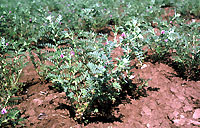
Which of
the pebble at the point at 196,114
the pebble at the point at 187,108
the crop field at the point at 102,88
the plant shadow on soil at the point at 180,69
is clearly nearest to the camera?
the crop field at the point at 102,88

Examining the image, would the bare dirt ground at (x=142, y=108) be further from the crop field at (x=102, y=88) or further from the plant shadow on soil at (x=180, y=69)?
the plant shadow on soil at (x=180, y=69)

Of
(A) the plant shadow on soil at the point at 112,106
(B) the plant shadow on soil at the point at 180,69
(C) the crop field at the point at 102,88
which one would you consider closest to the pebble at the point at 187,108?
(C) the crop field at the point at 102,88

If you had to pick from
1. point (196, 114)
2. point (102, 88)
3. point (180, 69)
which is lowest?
point (196, 114)

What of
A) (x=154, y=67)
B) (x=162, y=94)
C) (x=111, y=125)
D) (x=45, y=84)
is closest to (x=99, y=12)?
(x=154, y=67)

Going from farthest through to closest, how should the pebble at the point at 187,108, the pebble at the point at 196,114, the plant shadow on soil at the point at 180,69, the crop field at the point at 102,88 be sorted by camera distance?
the plant shadow on soil at the point at 180,69 < the pebble at the point at 187,108 < the pebble at the point at 196,114 < the crop field at the point at 102,88

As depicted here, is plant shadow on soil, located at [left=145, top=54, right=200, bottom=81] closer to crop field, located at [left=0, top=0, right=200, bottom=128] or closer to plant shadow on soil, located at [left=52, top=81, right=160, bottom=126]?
crop field, located at [left=0, top=0, right=200, bottom=128]

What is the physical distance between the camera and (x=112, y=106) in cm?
236

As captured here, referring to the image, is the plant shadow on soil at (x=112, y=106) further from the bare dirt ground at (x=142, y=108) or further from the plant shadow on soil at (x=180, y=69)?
the plant shadow on soil at (x=180, y=69)

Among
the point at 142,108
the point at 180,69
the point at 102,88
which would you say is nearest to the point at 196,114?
the point at 142,108

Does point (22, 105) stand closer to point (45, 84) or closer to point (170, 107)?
point (45, 84)

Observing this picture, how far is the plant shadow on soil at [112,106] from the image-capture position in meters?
2.19

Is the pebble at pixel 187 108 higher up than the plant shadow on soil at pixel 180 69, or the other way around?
the plant shadow on soil at pixel 180 69

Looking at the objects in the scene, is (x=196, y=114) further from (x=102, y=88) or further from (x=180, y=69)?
(x=102, y=88)

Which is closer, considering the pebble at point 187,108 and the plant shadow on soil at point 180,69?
the pebble at point 187,108
